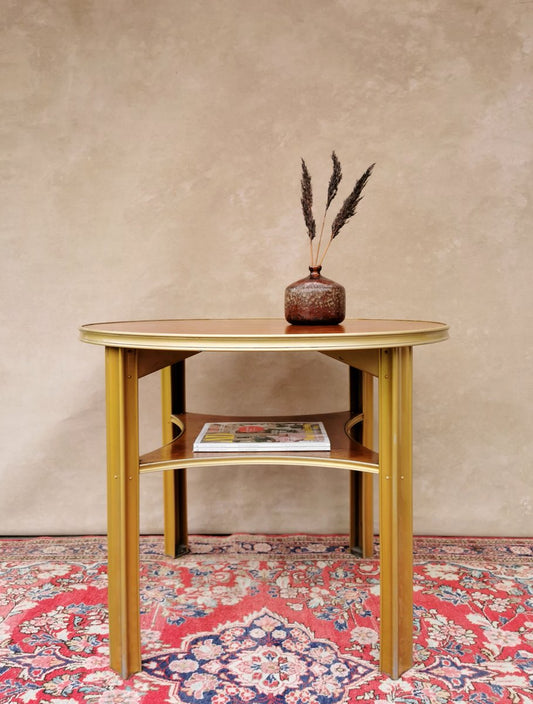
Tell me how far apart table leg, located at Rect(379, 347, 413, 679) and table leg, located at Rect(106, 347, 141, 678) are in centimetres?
65

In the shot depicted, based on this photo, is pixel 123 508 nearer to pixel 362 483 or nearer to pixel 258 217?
pixel 362 483

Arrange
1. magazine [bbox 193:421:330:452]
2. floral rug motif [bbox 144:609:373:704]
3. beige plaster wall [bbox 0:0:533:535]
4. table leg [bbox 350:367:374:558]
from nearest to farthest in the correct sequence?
floral rug motif [bbox 144:609:373:704] → magazine [bbox 193:421:330:452] → table leg [bbox 350:367:374:558] → beige plaster wall [bbox 0:0:533:535]

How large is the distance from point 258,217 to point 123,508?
1.38 meters

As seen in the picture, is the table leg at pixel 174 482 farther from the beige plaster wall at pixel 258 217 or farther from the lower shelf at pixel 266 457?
the lower shelf at pixel 266 457

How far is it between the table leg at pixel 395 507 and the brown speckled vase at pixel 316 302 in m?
0.23

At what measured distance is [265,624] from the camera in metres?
1.70

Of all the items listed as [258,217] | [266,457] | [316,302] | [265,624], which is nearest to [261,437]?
[266,457]

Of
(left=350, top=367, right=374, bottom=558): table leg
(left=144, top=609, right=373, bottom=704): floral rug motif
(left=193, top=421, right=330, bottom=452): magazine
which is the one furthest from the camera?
(left=350, top=367, right=374, bottom=558): table leg

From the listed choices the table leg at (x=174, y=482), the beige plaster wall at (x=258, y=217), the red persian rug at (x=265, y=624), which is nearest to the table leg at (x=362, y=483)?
the red persian rug at (x=265, y=624)

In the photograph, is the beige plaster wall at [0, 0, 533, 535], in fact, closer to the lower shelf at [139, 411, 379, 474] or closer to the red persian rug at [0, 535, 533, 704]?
the red persian rug at [0, 535, 533, 704]

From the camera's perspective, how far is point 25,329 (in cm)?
241

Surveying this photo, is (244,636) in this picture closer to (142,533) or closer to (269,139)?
(142,533)

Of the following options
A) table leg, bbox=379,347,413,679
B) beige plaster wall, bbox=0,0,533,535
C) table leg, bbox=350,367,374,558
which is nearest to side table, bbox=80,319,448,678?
table leg, bbox=379,347,413,679

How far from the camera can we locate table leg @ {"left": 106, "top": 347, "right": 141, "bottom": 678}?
1.44 m
